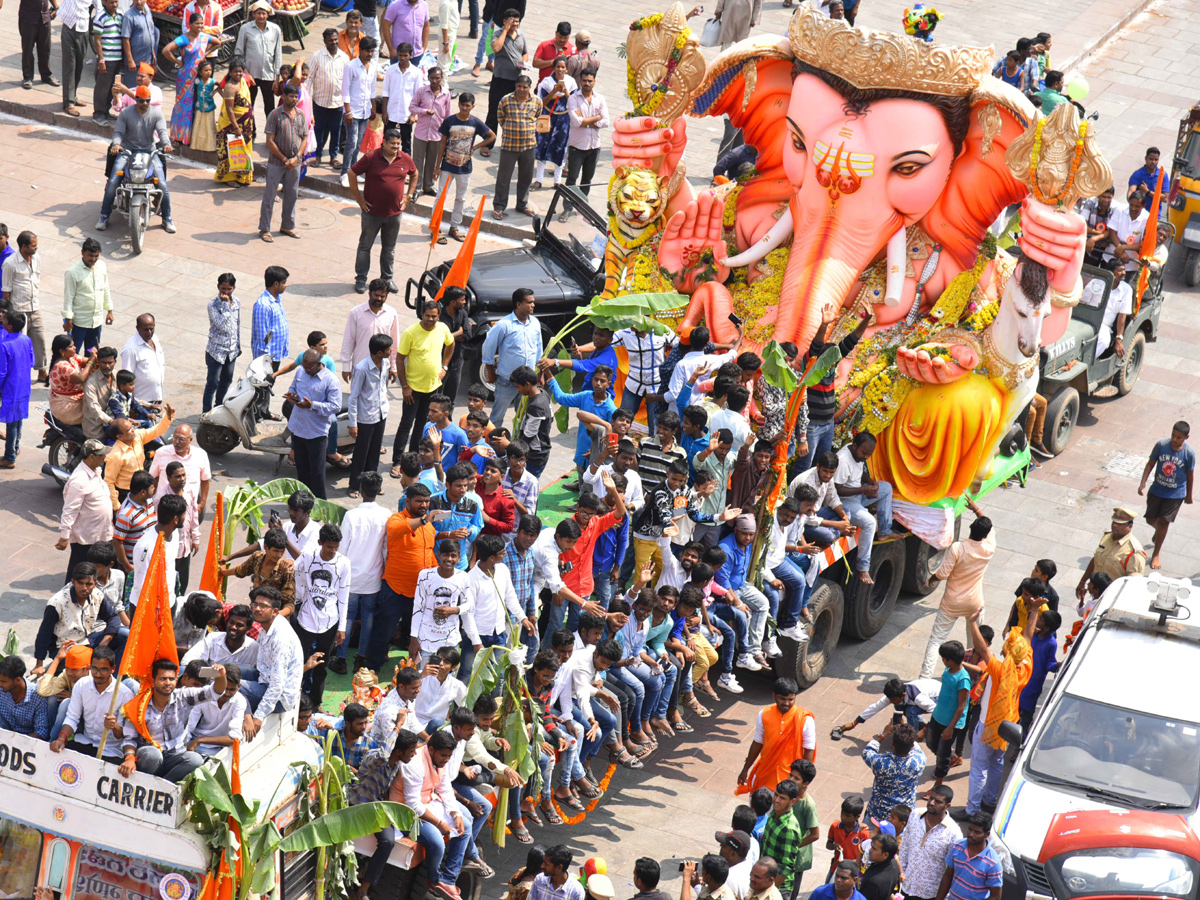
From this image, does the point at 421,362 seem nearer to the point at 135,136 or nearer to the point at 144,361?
the point at 144,361

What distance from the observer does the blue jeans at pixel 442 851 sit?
11047 mm

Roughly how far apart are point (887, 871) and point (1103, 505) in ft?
26.5

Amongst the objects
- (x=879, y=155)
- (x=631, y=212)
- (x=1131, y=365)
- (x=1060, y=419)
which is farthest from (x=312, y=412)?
(x=1131, y=365)

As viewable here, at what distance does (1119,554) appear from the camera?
50.2 ft

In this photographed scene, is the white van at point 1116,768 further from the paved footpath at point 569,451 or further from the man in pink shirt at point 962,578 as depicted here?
the paved footpath at point 569,451

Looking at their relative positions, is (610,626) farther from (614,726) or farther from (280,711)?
(280,711)

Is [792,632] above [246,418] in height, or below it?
below

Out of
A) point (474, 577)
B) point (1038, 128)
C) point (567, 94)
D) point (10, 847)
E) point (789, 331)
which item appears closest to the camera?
point (10, 847)

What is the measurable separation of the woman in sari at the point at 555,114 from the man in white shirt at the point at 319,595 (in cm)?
1063

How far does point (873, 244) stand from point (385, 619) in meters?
5.23

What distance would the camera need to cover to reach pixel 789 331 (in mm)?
15289

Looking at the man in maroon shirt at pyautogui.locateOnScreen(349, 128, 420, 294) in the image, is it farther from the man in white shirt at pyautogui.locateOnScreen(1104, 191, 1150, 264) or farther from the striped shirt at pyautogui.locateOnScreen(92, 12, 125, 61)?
the man in white shirt at pyautogui.locateOnScreen(1104, 191, 1150, 264)

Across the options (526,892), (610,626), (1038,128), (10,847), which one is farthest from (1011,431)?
(10,847)

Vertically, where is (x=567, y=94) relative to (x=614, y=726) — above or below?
above
